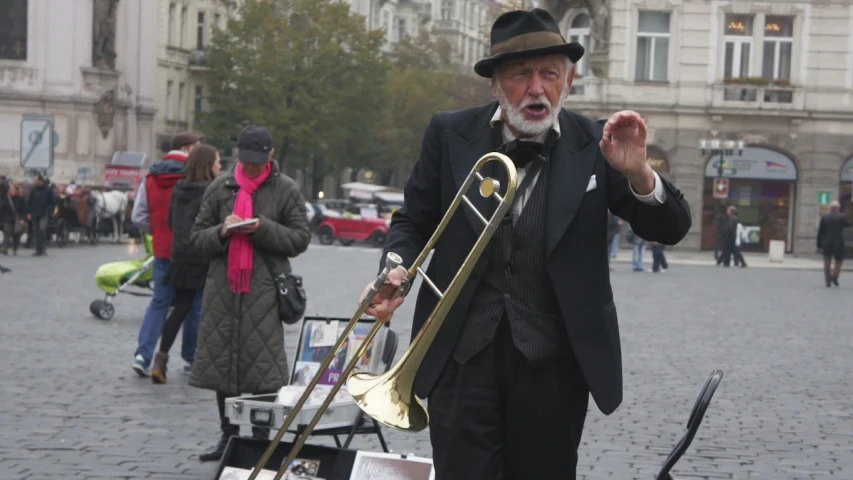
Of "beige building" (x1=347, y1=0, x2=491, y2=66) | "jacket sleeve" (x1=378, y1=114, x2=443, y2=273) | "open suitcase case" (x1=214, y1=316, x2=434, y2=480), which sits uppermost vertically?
"beige building" (x1=347, y1=0, x2=491, y2=66)

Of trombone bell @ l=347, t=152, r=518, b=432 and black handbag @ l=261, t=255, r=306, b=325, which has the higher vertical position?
trombone bell @ l=347, t=152, r=518, b=432

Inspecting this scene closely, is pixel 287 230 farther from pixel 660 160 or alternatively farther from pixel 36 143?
pixel 660 160

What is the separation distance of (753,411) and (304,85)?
203ft

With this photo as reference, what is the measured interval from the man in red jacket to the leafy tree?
58792 mm

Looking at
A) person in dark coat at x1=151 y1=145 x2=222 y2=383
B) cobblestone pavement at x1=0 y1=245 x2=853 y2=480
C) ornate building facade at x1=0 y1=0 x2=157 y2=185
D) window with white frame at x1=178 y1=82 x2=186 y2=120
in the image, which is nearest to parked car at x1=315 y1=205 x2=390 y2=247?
ornate building facade at x1=0 y1=0 x2=157 y2=185

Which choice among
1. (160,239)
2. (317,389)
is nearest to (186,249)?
(160,239)

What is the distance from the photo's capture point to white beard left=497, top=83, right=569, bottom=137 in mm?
4590

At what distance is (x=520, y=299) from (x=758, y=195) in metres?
49.3

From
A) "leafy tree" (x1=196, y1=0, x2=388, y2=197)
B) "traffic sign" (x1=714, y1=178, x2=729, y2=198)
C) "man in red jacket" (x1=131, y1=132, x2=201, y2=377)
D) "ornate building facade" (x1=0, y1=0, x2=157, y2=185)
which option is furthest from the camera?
"leafy tree" (x1=196, y1=0, x2=388, y2=197)

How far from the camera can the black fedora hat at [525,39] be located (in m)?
4.58

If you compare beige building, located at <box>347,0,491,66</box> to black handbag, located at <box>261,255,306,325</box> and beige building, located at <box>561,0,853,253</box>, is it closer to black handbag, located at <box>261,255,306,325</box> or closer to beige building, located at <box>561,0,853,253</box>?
beige building, located at <box>561,0,853,253</box>

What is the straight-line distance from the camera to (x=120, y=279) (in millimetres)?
17391

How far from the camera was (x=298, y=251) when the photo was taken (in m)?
9.05

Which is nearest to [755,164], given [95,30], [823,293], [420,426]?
[823,293]
